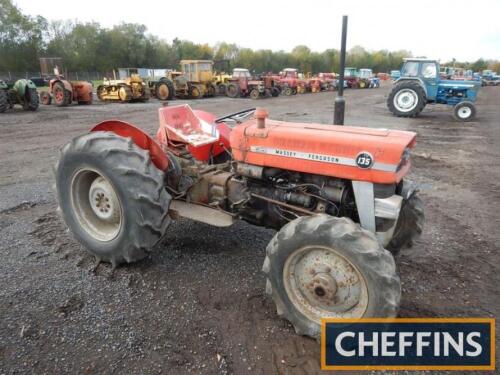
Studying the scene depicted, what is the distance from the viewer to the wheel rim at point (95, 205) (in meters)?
3.24

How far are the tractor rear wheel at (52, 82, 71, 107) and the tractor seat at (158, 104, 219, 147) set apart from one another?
1479 cm

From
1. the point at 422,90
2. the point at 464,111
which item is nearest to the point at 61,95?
the point at 422,90

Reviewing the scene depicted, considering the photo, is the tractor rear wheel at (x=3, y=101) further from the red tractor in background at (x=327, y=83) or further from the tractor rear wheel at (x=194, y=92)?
the red tractor in background at (x=327, y=83)

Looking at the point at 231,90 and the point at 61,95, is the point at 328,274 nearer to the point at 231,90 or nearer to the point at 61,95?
the point at 61,95

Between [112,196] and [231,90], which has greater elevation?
[231,90]

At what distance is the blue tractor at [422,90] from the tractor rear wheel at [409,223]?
40.5ft

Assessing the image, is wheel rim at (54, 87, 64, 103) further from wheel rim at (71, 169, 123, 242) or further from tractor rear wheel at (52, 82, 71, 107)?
wheel rim at (71, 169, 123, 242)

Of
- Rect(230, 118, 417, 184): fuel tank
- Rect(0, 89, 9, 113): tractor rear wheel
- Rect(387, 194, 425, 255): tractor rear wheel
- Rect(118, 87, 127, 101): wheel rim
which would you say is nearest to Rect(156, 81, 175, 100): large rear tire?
Rect(118, 87, 127, 101): wheel rim

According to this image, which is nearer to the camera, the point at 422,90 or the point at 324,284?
the point at 324,284

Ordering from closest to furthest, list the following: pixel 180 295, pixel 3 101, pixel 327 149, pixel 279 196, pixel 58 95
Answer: pixel 327 149 < pixel 180 295 < pixel 279 196 < pixel 3 101 < pixel 58 95

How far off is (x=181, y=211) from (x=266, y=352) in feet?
4.83

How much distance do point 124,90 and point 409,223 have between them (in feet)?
59.1

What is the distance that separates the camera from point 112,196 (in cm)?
320

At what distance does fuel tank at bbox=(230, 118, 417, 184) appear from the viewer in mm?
2506
